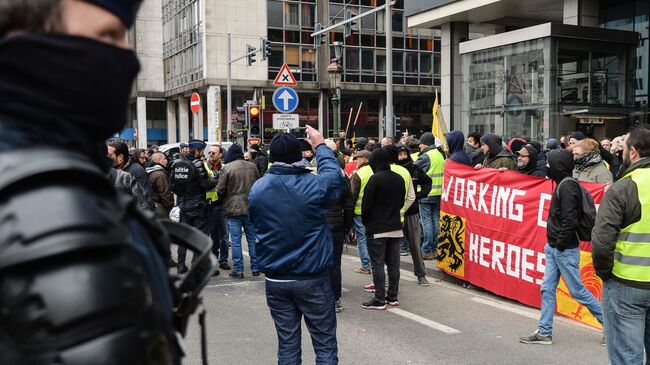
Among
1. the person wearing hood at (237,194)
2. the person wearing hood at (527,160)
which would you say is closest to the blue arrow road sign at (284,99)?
the person wearing hood at (237,194)

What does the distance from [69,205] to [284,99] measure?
15453mm

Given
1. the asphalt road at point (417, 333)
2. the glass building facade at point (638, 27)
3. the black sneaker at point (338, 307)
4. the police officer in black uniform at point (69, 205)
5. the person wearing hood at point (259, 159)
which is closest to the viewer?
the police officer in black uniform at point (69, 205)

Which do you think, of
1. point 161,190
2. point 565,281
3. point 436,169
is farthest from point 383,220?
point 161,190

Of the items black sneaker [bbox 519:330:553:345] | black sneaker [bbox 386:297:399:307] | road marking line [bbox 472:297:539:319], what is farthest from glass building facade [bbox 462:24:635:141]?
black sneaker [bbox 519:330:553:345]

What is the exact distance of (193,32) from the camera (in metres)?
47.2

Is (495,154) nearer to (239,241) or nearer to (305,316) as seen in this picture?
(239,241)

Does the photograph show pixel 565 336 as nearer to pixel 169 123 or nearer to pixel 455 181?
pixel 455 181

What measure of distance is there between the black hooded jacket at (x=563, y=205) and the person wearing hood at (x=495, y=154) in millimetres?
4016

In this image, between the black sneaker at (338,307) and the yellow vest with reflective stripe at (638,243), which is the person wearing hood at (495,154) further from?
the yellow vest with reflective stripe at (638,243)

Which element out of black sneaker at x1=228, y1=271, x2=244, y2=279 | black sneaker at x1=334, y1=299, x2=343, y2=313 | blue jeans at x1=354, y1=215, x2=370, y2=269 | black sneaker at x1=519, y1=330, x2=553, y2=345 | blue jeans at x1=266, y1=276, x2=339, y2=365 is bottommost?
black sneaker at x1=228, y1=271, x2=244, y2=279

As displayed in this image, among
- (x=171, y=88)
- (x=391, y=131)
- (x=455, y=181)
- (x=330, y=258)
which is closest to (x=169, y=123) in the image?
(x=171, y=88)

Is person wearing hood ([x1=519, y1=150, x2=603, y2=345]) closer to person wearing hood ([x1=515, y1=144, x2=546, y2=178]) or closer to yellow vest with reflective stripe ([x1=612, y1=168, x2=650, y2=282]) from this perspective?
yellow vest with reflective stripe ([x1=612, y1=168, x2=650, y2=282])

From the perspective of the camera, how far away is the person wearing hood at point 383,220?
8.09 m

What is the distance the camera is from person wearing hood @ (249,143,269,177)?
1346cm
